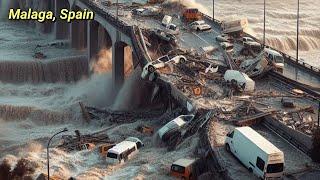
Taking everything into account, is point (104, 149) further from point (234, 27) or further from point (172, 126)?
point (234, 27)

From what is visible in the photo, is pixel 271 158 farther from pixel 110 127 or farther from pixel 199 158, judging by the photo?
pixel 110 127

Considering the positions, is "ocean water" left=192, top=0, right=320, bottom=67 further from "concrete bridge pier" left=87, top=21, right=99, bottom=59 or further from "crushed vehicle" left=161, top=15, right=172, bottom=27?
"concrete bridge pier" left=87, top=21, right=99, bottom=59

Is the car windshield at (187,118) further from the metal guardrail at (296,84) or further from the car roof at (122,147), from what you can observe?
the metal guardrail at (296,84)

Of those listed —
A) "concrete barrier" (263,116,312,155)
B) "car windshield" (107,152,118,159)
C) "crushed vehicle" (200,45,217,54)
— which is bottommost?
"car windshield" (107,152,118,159)

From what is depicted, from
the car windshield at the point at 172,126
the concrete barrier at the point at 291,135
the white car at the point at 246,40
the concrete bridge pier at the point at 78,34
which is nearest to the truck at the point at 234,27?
the white car at the point at 246,40

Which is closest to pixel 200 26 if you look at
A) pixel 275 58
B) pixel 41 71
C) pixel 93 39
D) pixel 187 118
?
pixel 275 58

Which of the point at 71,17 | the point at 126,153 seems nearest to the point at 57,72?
the point at 71,17

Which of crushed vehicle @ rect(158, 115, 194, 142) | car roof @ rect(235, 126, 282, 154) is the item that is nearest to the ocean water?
crushed vehicle @ rect(158, 115, 194, 142)
